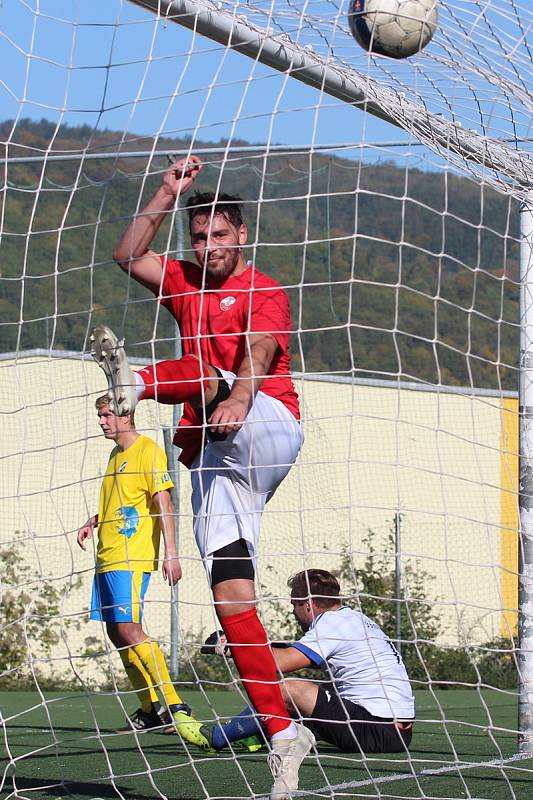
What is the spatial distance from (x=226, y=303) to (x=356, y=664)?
5.53ft

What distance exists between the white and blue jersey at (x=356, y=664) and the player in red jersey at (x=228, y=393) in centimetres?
89

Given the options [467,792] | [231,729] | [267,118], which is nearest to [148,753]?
[231,729]

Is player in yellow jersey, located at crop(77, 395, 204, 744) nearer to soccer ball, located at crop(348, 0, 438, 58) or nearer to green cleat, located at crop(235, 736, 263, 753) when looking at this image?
green cleat, located at crop(235, 736, 263, 753)

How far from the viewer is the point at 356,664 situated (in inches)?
196

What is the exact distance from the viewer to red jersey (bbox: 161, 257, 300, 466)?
407 centimetres

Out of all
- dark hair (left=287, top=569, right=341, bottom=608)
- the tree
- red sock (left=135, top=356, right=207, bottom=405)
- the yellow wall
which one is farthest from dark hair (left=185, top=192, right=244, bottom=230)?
the yellow wall

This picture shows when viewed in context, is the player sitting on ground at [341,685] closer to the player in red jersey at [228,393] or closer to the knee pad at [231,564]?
the player in red jersey at [228,393]

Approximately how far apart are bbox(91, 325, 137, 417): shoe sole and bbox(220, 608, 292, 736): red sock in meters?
0.76

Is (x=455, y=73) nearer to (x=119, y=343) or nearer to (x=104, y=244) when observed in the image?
(x=119, y=343)

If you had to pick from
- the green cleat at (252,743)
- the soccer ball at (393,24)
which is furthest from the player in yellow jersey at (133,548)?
the soccer ball at (393,24)

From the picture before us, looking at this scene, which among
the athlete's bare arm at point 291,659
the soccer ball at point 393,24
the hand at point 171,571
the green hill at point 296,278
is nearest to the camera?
the soccer ball at point 393,24

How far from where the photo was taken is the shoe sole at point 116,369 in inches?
153

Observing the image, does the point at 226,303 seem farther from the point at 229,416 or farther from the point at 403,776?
the point at 403,776

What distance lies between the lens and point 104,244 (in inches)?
1071
